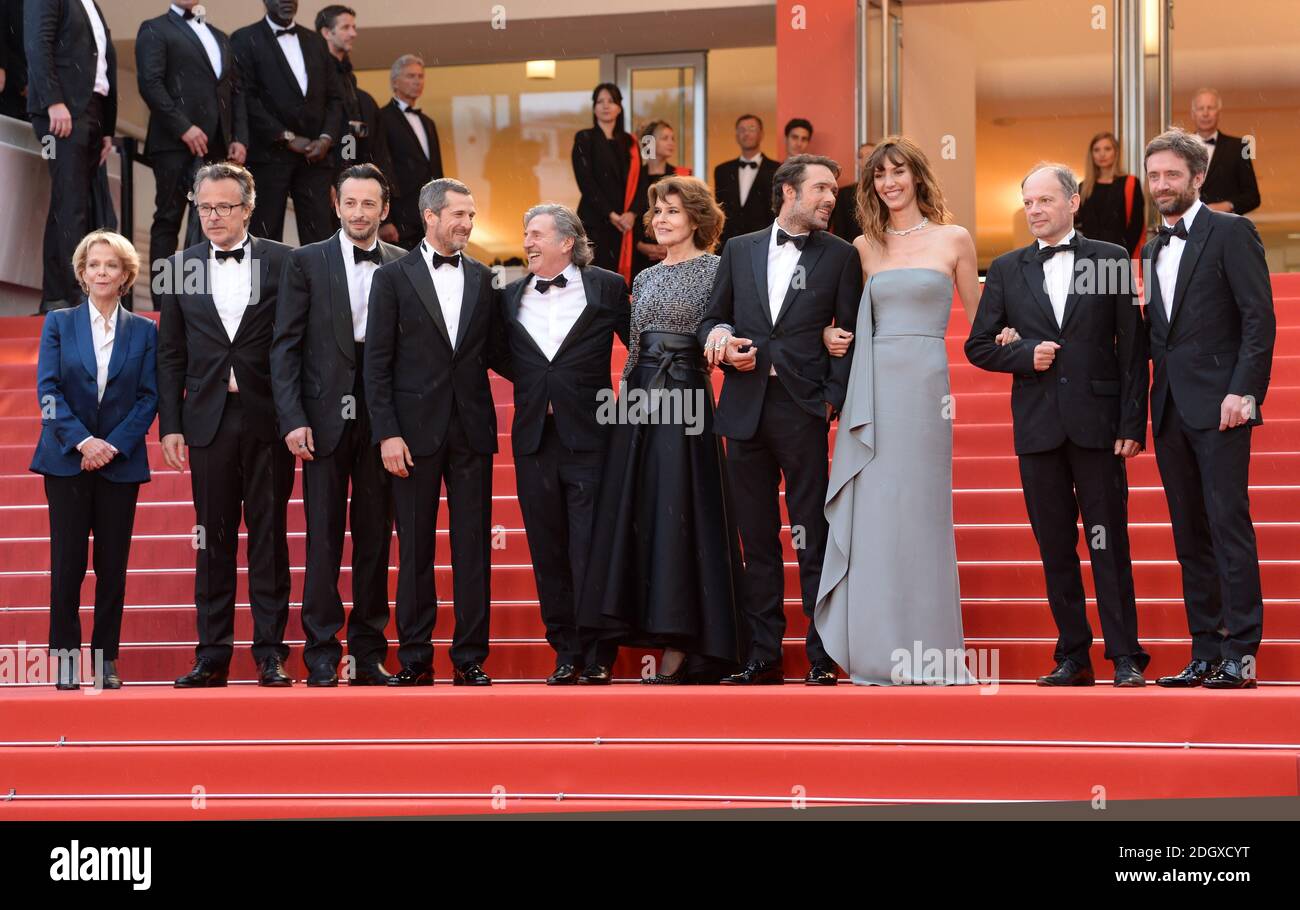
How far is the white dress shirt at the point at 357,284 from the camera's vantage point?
6.23 metres

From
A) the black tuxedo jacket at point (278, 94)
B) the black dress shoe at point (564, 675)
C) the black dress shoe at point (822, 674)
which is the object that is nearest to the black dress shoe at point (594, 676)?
the black dress shoe at point (564, 675)

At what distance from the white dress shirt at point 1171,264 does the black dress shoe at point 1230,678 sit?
46.0 inches

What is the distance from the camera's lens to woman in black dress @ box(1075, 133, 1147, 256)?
10492 mm

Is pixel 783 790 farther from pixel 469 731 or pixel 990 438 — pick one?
pixel 990 438

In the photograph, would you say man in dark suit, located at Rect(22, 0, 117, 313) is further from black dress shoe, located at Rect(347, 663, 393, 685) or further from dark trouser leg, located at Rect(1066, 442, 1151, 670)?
dark trouser leg, located at Rect(1066, 442, 1151, 670)

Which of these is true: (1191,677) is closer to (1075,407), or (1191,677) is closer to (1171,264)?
(1075,407)

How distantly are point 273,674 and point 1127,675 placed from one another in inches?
118

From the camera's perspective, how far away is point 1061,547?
565 cm

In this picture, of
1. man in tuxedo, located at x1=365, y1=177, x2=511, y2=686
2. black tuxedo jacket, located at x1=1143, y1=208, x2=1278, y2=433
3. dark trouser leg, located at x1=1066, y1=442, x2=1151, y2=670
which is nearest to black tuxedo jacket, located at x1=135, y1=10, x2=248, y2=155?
man in tuxedo, located at x1=365, y1=177, x2=511, y2=686

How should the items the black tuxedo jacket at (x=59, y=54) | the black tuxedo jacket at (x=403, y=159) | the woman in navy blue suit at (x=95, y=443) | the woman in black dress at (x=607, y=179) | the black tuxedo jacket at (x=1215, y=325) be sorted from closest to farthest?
the black tuxedo jacket at (x=1215, y=325) → the woman in navy blue suit at (x=95, y=443) → the black tuxedo jacket at (x=59, y=54) → the black tuxedo jacket at (x=403, y=159) → the woman in black dress at (x=607, y=179)

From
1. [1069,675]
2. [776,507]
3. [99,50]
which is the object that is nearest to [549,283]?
[776,507]

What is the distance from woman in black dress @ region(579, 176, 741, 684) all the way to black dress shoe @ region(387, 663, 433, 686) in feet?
1.96

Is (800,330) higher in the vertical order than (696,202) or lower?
lower

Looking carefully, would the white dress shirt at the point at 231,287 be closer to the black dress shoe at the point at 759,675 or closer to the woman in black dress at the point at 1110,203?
the black dress shoe at the point at 759,675
